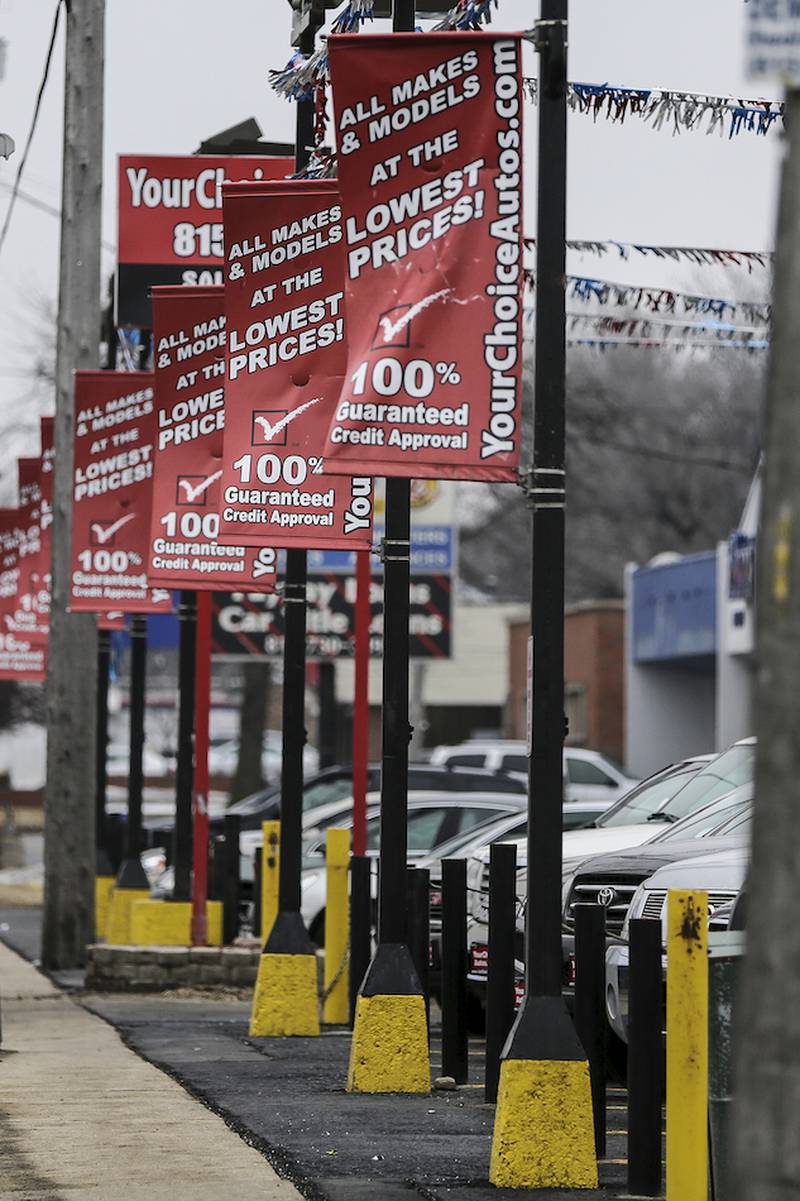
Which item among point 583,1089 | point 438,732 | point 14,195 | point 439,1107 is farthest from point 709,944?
point 438,732

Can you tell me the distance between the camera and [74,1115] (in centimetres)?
1038

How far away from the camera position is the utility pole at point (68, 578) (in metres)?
19.7

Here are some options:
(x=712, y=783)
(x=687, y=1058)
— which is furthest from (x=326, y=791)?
(x=687, y=1058)

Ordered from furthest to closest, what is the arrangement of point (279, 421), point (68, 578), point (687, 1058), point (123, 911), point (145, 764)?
point (145, 764) < point (123, 911) < point (68, 578) < point (279, 421) < point (687, 1058)

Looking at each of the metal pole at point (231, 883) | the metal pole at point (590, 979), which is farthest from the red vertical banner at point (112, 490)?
the metal pole at point (590, 979)

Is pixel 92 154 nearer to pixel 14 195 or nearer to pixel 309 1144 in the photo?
pixel 14 195

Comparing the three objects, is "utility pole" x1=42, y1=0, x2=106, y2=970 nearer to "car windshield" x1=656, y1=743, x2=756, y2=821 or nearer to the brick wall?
"car windshield" x1=656, y1=743, x2=756, y2=821

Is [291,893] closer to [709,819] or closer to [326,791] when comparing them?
[709,819]

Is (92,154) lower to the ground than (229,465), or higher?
higher

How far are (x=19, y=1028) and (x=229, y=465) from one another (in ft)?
16.5

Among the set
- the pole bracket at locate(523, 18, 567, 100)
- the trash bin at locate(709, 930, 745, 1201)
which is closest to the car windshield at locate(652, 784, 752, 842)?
the pole bracket at locate(523, 18, 567, 100)

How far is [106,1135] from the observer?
31.7 ft

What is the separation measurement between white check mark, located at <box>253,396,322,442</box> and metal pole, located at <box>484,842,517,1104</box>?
8.08 ft

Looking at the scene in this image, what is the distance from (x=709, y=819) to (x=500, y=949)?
219 cm
